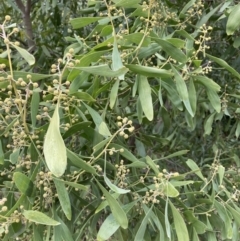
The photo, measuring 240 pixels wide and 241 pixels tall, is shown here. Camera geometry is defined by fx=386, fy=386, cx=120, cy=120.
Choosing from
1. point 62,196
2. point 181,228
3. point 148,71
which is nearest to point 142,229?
point 181,228

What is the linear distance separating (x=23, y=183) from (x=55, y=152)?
0.19 m

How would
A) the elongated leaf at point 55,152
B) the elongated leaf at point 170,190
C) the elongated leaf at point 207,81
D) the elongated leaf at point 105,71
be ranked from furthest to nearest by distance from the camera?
the elongated leaf at point 207,81 → the elongated leaf at point 170,190 → the elongated leaf at point 105,71 → the elongated leaf at point 55,152

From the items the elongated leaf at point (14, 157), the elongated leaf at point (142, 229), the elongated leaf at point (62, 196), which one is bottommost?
the elongated leaf at point (142, 229)

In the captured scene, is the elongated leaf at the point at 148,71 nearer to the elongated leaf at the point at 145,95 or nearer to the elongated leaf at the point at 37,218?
the elongated leaf at the point at 145,95

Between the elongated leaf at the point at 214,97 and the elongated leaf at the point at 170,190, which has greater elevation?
the elongated leaf at the point at 214,97

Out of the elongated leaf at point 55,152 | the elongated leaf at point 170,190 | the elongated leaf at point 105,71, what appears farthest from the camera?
the elongated leaf at point 170,190

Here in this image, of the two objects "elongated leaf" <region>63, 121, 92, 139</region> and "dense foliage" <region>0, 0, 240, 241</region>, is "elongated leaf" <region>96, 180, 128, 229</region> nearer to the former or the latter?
"dense foliage" <region>0, 0, 240, 241</region>

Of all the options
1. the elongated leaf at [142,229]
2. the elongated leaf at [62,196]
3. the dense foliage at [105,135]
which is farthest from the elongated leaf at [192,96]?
the elongated leaf at [62,196]

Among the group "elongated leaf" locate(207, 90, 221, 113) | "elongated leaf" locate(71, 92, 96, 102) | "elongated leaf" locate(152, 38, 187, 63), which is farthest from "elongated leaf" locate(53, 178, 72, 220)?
"elongated leaf" locate(207, 90, 221, 113)

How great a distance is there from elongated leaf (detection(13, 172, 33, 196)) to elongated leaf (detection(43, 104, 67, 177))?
0.15 m

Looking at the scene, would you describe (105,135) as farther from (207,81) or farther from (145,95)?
(207,81)

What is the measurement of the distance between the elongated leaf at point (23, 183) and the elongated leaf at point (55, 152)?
150mm

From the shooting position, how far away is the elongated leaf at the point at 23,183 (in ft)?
2.00

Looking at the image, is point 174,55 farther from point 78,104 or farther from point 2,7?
point 2,7
